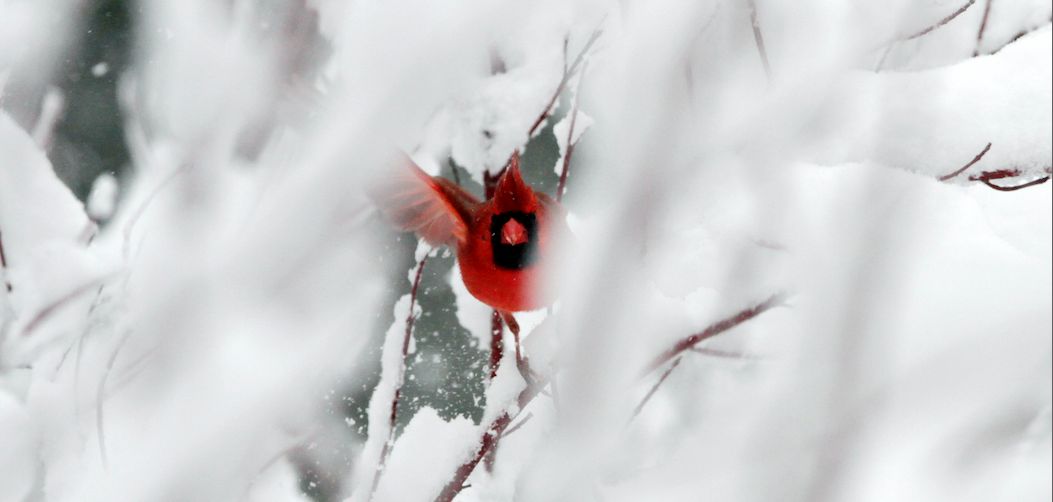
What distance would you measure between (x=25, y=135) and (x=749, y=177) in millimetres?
1166

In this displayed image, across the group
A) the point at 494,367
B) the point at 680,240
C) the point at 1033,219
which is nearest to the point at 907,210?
the point at 680,240

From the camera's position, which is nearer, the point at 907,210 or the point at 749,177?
the point at 907,210

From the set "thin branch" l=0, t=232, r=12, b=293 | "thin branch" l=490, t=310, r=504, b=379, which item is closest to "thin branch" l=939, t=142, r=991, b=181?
"thin branch" l=490, t=310, r=504, b=379

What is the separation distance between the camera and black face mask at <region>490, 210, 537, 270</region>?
4.70 feet

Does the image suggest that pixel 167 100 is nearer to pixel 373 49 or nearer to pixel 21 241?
pixel 21 241

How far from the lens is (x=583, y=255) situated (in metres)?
1.02

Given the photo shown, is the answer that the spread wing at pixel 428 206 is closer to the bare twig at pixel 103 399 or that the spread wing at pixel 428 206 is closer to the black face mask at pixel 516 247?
the black face mask at pixel 516 247

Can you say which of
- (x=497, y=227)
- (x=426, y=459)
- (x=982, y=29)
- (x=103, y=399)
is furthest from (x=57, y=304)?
(x=982, y=29)

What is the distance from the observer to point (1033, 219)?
1641 millimetres

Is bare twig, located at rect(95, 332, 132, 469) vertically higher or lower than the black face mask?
higher

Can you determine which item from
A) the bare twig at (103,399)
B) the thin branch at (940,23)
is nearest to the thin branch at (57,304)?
the bare twig at (103,399)

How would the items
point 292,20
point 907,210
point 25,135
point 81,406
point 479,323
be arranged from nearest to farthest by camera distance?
point 907,210 → point 292,20 → point 81,406 → point 25,135 → point 479,323

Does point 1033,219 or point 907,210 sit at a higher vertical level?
point 907,210

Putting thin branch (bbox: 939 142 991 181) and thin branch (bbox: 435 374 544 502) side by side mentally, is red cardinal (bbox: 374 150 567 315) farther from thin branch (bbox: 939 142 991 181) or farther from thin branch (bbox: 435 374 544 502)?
thin branch (bbox: 939 142 991 181)
